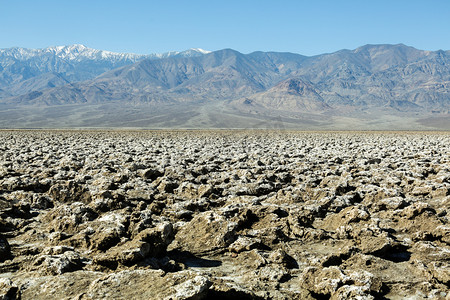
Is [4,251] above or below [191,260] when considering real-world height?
above

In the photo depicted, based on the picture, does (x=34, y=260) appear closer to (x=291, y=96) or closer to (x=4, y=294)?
(x=4, y=294)

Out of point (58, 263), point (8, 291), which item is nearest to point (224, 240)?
point (58, 263)

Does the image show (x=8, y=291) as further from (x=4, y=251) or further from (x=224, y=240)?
(x=224, y=240)

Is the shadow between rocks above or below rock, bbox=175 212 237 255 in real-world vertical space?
below

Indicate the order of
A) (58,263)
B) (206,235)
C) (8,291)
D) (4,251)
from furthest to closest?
(206,235)
(4,251)
(58,263)
(8,291)


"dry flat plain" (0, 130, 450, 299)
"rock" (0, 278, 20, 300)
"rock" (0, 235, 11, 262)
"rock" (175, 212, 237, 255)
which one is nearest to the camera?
"rock" (0, 278, 20, 300)

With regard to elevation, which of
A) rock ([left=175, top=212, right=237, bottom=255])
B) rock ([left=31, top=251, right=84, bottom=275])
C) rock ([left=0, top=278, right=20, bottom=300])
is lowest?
rock ([left=175, top=212, right=237, bottom=255])

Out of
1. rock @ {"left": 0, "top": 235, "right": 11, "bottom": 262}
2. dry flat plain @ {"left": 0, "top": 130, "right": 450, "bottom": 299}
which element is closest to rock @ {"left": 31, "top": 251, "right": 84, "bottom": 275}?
dry flat plain @ {"left": 0, "top": 130, "right": 450, "bottom": 299}

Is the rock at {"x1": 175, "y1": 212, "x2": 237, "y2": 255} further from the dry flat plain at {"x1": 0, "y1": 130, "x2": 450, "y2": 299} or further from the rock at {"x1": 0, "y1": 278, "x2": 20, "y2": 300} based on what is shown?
the rock at {"x1": 0, "y1": 278, "x2": 20, "y2": 300}

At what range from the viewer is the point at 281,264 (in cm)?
418

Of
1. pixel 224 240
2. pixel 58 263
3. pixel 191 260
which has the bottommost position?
Result: pixel 191 260

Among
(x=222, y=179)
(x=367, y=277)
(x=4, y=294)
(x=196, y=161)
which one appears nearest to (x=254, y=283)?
(x=367, y=277)

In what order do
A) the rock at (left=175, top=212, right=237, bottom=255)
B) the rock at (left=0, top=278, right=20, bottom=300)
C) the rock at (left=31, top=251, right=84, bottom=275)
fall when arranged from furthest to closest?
the rock at (left=175, top=212, right=237, bottom=255), the rock at (left=31, top=251, right=84, bottom=275), the rock at (left=0, top=278, right=20, bottom=300)

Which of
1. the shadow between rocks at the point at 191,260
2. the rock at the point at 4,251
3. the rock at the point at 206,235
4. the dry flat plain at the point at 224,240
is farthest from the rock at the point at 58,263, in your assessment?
the rock at the point at 206,235
